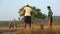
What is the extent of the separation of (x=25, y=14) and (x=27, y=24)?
41.4 inches

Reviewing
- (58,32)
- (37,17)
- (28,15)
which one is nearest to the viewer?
(58,32)

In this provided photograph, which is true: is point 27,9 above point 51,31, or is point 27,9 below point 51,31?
above

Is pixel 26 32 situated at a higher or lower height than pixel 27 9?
lower

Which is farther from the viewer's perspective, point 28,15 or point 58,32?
point 28,15

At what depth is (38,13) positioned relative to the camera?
7650 cm

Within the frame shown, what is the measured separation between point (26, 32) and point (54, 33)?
140cm

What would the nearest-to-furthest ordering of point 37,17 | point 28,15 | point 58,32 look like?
point 58,32 → point 28,15 → point 37,17

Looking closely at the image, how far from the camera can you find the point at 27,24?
16.2 meters

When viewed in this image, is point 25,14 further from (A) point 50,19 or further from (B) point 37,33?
(B) point 37,33

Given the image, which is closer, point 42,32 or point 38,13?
point 42,32

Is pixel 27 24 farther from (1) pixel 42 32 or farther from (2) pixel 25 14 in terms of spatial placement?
(1) pixel 42 32

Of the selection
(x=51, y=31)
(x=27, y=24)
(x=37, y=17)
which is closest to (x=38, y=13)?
(x=37, y=17)

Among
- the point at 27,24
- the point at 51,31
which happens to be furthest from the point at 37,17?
the point at 51,31

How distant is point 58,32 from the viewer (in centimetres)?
1123
